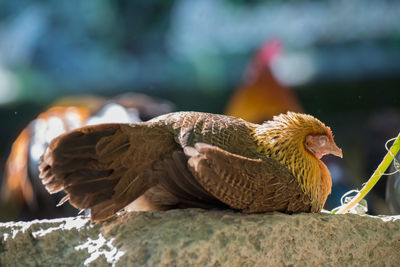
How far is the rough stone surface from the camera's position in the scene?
2.70 ft

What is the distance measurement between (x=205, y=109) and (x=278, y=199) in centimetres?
131

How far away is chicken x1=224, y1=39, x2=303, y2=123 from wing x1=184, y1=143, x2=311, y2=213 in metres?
1.22

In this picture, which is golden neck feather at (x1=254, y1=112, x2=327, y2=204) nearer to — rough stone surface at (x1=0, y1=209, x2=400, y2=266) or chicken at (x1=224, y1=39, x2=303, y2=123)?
rough stone surface at (x1=0, y1=209, x2=400, y2=266)

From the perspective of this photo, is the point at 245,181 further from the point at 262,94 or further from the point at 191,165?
the point at 262,94

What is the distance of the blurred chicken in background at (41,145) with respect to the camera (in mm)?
1659

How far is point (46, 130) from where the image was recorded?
5.73 ft

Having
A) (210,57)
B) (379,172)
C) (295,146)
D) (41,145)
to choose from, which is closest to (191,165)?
(295,146)

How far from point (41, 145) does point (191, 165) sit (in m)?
0.99

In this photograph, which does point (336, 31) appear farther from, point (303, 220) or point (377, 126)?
point (303, 220)

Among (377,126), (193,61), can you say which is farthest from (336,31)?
(193,61)

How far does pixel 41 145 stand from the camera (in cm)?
168

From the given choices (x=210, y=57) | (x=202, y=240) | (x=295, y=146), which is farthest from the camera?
(x=210, y=57)

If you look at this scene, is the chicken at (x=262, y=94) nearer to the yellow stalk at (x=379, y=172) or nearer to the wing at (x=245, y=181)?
the yellow stalk at (x=379, y=172)

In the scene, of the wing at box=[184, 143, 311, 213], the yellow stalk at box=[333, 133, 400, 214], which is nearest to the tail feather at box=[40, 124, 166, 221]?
the wing at box=[184, 143, 311, 213]
